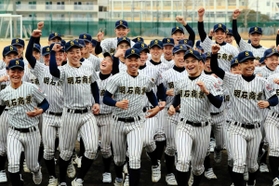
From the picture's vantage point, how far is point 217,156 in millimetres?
8758

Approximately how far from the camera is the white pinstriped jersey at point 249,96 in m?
6.87

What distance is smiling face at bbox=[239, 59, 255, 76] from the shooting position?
6840 millimetres

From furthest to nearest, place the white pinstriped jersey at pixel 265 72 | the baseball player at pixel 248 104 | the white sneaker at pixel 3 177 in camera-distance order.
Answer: the white pinstriped jersey at pixel 265 72
the white sneaker at pixel 3 177
the baseball player at pixel 248 104

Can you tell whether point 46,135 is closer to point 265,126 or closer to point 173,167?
point 173,167

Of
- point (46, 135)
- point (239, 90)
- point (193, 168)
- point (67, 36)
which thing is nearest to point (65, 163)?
point (46, 135)

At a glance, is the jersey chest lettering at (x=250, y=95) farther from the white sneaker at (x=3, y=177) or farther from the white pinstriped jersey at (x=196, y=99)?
the white sneaker at (x=3, y=177)

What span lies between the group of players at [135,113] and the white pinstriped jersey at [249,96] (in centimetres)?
2

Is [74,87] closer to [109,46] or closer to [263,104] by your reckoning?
[263,104]

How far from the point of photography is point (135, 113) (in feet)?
23.2

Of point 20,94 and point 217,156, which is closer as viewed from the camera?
point 20,94

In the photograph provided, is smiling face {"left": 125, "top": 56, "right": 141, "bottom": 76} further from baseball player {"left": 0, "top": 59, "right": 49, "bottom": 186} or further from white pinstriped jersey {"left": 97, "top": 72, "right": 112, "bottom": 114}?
baseball player {"left": 0, "top": 59, "right": 49, "bottom": 186}

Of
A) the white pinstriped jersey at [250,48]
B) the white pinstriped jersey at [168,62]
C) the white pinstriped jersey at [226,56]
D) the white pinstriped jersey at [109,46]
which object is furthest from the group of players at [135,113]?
the white pinstriped jersey at [109,46]

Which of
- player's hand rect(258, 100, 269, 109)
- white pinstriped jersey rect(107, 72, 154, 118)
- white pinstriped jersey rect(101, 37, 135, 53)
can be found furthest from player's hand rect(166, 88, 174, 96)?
white pinstriped jersey rect(101, 37, 135, 53)

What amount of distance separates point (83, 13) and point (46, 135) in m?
72.8
